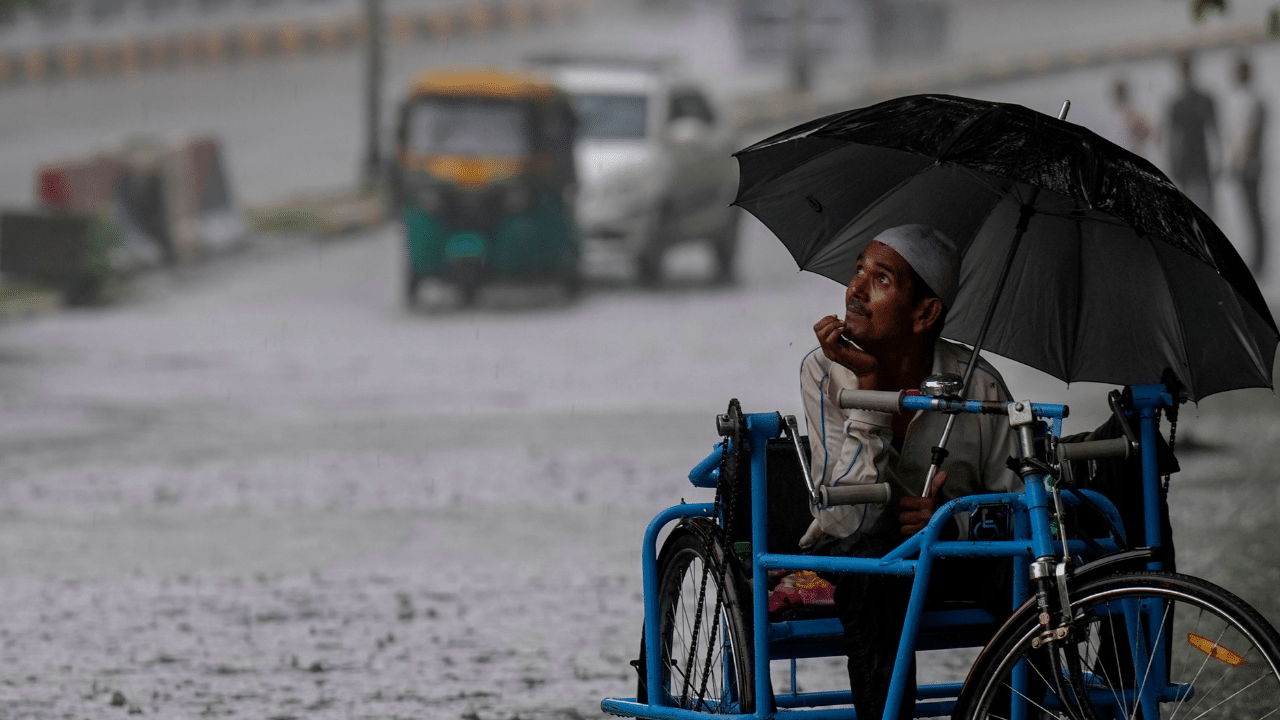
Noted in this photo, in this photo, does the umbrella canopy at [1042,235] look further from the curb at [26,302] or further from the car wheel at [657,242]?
the car wheel at [657,242]

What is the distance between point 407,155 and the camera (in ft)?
61.7

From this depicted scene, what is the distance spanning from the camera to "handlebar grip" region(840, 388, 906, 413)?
4.04 metres

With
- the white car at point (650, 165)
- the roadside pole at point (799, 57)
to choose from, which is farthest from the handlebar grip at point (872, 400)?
the roadside pole at point (799, 57)

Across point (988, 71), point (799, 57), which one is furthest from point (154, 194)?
point (988, 71)

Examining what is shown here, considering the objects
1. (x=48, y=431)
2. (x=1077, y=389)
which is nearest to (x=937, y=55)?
(x=1077, y=389)

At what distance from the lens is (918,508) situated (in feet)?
13.9

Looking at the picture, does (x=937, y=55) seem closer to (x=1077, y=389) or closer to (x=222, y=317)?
(x=222, y=317)

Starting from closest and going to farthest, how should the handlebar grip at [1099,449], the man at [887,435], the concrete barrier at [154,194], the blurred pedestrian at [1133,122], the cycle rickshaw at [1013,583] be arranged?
the cycle rickshaw at [1013,583]
the handlebar grip at [1099,449]
the man at [887,435]
the concrete barrier at [154,194]
the blurred pedestrian at [1133,122]

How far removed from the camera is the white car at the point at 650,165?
1955 cm

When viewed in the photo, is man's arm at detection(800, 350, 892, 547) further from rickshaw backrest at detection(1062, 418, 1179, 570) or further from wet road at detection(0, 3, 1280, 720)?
wet road at detection(0, 3, 1280, 720)

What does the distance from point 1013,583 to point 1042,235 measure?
996 mm

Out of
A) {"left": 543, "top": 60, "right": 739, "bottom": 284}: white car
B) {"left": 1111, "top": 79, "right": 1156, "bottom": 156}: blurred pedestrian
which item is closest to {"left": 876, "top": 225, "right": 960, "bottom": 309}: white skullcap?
{"left": 543, "top": 60, "right": 739, "bottom": 284}: white car

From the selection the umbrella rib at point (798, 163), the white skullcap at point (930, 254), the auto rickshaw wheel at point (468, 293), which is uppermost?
the umbrella rib at point (798, 163)

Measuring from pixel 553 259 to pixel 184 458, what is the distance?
26.7 ft
